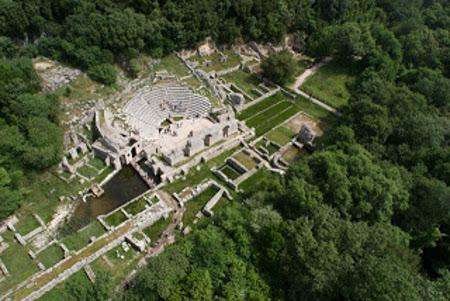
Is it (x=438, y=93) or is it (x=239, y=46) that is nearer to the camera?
(x=438, y=93)

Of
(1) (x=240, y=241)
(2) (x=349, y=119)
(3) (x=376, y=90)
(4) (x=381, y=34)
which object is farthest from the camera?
(4) (x=381, y=34)

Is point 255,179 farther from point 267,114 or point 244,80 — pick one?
point 244,80

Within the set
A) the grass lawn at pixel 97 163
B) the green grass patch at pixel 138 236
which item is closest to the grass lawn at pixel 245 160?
the green grass patch at pixel 138 236

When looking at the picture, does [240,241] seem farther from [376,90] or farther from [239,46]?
[239,46]

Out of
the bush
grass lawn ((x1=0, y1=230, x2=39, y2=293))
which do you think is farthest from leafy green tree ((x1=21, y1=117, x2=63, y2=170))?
the bush

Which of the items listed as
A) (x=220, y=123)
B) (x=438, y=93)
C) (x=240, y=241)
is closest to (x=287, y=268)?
(x=240, y=241)

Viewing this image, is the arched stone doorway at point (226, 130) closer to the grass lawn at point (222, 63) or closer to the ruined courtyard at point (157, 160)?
the ruined courtyard at point (157, 160)
